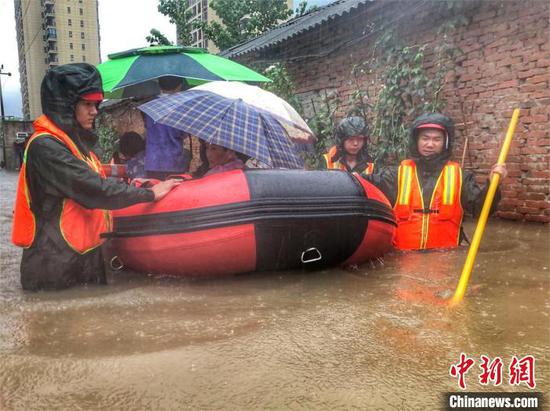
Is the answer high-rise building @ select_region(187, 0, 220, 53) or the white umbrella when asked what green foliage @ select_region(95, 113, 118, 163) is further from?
high-rise building @ select_region(187, 0, 220, 53)

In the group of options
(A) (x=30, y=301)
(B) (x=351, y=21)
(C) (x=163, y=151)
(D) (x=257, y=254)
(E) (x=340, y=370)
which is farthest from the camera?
(B) (x=351, y=21)

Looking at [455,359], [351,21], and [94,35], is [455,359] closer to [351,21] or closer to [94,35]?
[351,21]

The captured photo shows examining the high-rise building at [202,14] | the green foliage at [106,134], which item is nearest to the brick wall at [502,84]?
the green foliage at [106,134]

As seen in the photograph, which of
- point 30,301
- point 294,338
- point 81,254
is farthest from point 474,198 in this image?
point 30,301

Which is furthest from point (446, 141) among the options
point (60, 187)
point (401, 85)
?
point (401, 85)

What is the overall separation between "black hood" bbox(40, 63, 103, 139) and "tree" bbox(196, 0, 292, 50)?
14845 millimetres

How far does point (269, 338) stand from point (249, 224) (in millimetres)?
868

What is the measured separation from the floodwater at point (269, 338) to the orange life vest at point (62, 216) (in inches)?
12.0

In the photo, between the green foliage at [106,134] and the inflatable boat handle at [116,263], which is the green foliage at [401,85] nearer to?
the inflatable boat handle at [116,263]

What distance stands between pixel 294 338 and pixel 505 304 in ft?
3.87

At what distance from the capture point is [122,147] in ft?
15.4

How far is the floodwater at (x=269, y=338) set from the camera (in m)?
1.58

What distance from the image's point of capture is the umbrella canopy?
4.28m

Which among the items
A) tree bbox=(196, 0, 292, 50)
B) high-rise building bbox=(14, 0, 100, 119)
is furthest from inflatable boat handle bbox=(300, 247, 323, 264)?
high-rise building bbox=(14, 0, 100, 119)
